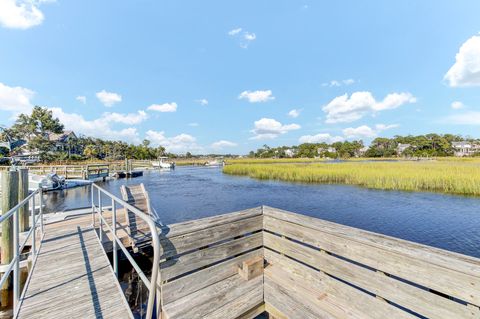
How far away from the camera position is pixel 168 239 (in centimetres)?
196

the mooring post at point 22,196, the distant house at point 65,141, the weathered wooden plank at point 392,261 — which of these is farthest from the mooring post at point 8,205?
the distant house at point 65,141

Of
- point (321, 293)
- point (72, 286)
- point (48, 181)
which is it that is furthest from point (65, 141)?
point (321, 293)

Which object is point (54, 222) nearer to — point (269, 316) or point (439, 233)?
point (269, 316)

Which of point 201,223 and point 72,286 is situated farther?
point 72,286

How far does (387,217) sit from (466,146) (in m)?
100

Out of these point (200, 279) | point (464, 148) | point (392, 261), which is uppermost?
point (464, 148)

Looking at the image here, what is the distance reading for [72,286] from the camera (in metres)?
2.71

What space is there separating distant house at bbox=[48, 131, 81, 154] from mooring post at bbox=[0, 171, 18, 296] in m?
43.8

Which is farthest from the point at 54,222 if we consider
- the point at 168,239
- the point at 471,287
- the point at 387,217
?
the point at 387,217

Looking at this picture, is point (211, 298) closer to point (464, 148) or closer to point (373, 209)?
point (373, 209)

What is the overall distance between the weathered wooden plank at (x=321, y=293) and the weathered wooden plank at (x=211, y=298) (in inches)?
10.5

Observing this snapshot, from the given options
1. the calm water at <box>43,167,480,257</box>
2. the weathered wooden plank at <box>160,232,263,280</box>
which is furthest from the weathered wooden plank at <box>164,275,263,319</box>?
the calm water at <box>43,167,480,257</box>

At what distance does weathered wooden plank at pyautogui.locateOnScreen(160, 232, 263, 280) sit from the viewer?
1960 mm

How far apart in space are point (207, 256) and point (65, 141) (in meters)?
54.0
